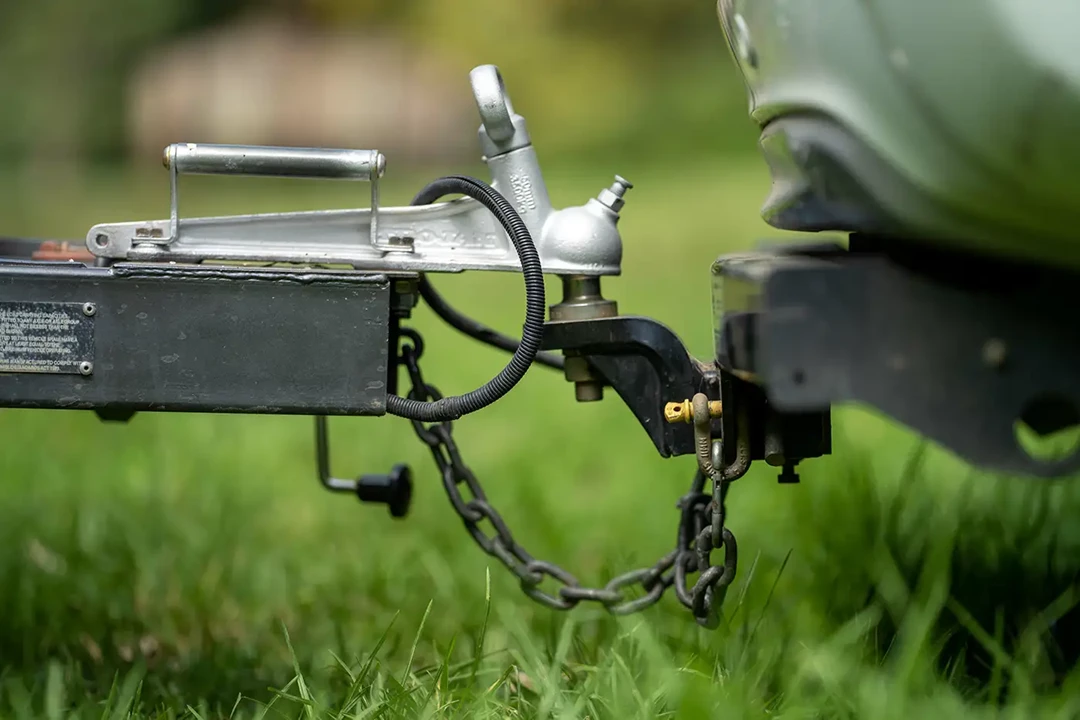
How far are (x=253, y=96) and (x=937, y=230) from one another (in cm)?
1412

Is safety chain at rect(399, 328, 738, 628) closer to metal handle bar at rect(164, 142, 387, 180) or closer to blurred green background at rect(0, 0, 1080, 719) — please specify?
blurred green background at rect(0, 0, 1080, 719)

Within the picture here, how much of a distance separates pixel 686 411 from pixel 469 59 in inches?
575

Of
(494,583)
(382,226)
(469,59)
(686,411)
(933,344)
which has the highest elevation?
(469,59)

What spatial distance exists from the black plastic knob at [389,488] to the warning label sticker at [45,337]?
53 cm

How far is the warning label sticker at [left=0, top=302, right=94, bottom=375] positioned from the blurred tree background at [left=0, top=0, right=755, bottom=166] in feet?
40.7

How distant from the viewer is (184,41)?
15711 millimetres

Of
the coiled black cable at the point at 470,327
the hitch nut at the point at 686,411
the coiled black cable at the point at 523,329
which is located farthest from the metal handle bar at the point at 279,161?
the hitch nut at the point at 686,411

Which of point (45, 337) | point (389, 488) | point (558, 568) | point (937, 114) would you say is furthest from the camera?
point (389, 488)

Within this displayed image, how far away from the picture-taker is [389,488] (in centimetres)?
180

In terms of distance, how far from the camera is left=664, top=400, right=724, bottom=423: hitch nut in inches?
57.4

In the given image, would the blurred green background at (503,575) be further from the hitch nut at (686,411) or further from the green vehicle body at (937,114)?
the green vehicle body at (937,114)

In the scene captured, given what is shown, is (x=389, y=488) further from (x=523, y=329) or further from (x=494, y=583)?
(x=494, y=583)

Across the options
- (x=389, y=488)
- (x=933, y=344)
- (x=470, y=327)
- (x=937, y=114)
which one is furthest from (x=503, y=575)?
(x=937, y=114)

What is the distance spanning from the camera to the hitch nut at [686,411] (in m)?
Answer: 1.46
